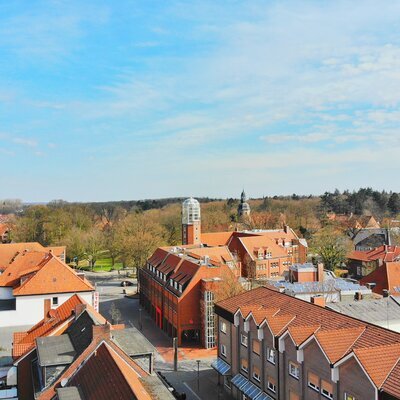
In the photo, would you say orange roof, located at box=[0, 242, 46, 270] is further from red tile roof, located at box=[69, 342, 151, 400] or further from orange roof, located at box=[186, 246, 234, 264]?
red tile roof, located at box=[69, 342, 151, 400]

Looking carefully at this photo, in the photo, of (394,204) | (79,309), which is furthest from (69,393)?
(394,204)

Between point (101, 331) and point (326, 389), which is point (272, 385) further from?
point (101, 331)

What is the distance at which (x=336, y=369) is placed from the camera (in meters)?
20.4

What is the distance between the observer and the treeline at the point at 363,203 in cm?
14862

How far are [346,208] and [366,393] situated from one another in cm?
14263

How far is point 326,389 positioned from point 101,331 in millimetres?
10870

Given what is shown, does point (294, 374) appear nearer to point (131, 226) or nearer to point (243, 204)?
point (131, 226)

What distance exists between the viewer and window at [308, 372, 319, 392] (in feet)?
72.7

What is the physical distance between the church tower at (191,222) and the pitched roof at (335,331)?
41.9 metres

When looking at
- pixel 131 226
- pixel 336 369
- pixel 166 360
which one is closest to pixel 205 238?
pixel 131 226

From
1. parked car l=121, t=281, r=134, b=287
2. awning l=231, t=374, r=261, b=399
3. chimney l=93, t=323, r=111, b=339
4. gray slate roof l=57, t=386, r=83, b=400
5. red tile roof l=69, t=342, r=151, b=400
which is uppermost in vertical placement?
chimney l=93, t=323, r=111, b=339

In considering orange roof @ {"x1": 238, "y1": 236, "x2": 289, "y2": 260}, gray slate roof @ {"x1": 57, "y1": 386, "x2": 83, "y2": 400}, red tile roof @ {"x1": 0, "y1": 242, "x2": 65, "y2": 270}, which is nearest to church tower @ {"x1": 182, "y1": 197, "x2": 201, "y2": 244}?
orange roof @ {"x1": 238, "y1": 236, "x2": 289, "y2": 260}

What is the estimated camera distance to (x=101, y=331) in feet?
74.2

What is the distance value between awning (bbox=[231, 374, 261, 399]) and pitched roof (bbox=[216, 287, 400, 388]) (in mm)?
4068
